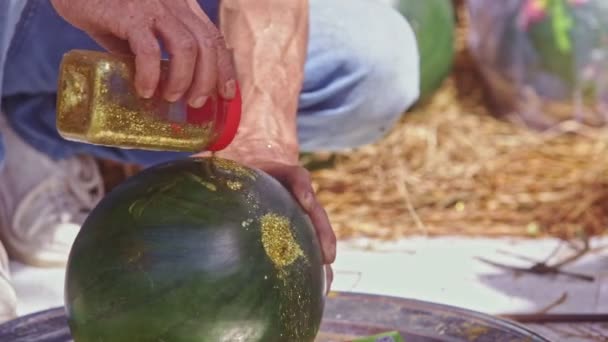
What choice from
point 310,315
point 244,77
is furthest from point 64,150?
point 310,315

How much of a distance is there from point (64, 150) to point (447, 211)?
114cm

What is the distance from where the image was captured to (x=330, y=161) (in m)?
3.88

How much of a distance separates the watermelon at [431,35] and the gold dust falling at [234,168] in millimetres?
2327

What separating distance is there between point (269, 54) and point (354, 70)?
46cm

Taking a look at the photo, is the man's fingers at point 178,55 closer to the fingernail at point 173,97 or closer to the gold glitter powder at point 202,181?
the fingernail at point 173,97

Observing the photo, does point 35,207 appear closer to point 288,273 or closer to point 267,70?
point 267,70

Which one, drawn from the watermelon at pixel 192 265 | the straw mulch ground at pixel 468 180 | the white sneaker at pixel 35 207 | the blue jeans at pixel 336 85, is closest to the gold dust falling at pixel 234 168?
the watermelon at pixel 192 265

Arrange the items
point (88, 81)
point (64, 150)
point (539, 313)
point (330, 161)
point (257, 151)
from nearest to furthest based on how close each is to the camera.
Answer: point (88, 81), point (257, 151), point (539, 313), point (64, 150), point (330, 161)

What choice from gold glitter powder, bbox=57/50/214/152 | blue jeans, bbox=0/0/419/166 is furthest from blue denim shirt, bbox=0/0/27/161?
gold glitter powder, bbox=57/50/214/152

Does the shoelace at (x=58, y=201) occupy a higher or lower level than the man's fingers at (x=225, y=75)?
lower

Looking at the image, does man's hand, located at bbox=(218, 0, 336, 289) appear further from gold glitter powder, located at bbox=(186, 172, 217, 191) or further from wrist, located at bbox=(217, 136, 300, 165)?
gold glitter powder, located at bbox=(186, 172, 217, 191)

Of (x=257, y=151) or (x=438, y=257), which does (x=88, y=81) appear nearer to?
(x=257, y=151)

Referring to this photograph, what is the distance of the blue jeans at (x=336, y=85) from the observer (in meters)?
2.61

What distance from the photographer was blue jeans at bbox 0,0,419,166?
2607 millimetres
